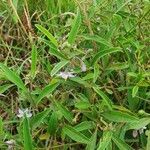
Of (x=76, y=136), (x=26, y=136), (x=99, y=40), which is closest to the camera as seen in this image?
(x=26, y=136)

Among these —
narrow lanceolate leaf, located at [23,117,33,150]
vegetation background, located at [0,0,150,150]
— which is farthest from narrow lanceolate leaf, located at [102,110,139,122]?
narrow lanceolate leaf, located at [23,117,33,150]

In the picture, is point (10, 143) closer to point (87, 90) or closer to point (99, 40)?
point (87, 90)

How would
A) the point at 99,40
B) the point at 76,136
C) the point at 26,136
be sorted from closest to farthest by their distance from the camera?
the point at 26,136
the point at 76,136
the point at 99,40

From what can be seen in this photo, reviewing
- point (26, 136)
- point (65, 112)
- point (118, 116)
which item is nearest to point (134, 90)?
point (118, 116)

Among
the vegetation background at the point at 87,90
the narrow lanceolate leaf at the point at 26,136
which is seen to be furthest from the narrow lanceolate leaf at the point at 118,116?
the narrow lanceolate leaf at the point at 26,136

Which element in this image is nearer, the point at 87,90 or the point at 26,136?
the point at 26,136

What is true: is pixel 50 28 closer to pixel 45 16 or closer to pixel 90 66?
pixel 45 16
